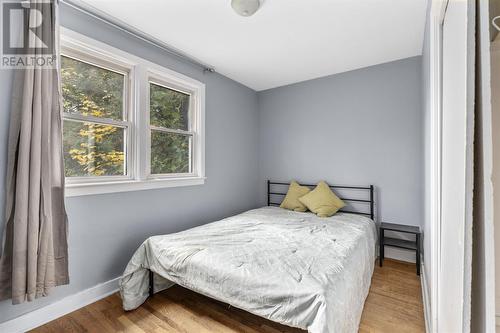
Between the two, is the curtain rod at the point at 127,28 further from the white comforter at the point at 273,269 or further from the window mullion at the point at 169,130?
the white comforter at the point at 273,269

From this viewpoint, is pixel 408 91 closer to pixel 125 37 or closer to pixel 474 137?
pixel 474 137

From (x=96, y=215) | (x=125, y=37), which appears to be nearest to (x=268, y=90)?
(x=125, y=37)

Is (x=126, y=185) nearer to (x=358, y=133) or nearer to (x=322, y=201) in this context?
(x=322, y=201)

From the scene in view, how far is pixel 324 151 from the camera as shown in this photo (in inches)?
142

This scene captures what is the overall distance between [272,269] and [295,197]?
81.8 inches

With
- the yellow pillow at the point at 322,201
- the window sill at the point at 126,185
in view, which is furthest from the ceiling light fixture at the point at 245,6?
the yellow pillow at the point at 322,201

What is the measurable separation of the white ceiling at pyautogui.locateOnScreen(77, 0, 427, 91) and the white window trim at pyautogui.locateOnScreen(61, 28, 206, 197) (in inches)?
12.3

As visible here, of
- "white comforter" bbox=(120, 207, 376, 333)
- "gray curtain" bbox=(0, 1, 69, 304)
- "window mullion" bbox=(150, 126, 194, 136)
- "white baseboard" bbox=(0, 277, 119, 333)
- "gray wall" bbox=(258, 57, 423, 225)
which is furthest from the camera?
"gray wall" bbox=(258, 57, 423, 225)

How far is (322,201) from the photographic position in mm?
3258

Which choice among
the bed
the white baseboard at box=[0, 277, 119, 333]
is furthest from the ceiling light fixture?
the white baseboard at box=[0, 277, 119, 333]

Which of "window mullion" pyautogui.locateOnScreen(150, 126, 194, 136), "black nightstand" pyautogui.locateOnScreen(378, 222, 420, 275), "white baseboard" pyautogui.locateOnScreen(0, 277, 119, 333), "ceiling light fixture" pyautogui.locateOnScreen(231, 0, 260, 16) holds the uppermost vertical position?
"ceiling light fixture" pyautogui.locateOnScreen(231, 0, 260, 16)

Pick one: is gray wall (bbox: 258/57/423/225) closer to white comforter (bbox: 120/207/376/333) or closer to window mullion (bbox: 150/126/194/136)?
white comforter (bbox: 120/207/376/333)

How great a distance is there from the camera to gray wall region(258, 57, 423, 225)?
9.80 feet

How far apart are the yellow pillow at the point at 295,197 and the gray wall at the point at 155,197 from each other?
2.38 feet
